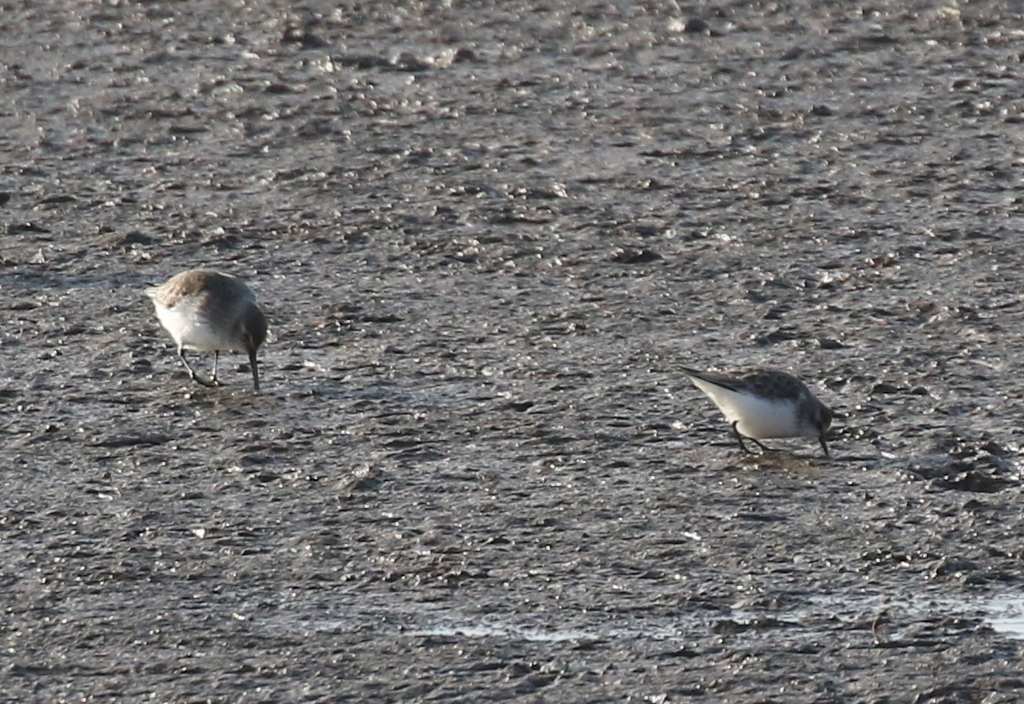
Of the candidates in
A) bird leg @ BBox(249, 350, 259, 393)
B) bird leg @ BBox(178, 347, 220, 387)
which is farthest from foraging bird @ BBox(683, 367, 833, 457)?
bird leg @ BBox(178, 347, 220, 387)

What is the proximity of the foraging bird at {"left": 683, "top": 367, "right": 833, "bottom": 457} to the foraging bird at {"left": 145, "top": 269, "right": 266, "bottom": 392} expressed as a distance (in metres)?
2.19

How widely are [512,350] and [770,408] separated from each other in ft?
5.55

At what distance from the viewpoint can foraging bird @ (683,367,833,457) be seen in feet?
27.7

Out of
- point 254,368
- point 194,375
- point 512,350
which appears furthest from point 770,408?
point 194,375

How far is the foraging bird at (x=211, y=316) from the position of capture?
371 inches

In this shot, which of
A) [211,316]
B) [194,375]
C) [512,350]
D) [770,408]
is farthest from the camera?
[512,350]

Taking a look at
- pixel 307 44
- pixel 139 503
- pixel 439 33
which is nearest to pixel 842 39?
pixel 439 33

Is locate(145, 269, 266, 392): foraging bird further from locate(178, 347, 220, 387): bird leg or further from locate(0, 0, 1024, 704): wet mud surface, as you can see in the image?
locate(0, 0, 1024, 704): wet mud surface

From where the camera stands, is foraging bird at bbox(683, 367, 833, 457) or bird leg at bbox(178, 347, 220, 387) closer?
foraging bird at bbox(683, 367, 833, 457)

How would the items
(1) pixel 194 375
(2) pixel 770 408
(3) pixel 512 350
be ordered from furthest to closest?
(3) pixel 512 350 < (1) pixel 194 375 < (2) pixel 770 408

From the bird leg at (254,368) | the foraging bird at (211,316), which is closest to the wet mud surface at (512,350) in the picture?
the bird leg at (254,368)

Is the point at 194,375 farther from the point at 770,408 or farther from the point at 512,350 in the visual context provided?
the point at 770,408

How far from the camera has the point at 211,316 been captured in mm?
9438

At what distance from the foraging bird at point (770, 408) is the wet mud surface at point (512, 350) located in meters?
0.14
